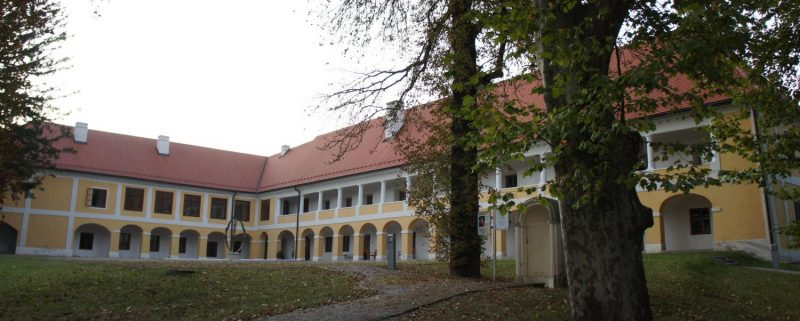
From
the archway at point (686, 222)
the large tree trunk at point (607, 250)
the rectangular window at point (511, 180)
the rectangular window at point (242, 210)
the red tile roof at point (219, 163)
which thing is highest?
the red tile roof at point (219, 163)

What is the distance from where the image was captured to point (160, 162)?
4812cm

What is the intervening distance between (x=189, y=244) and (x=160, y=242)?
85.3 inches

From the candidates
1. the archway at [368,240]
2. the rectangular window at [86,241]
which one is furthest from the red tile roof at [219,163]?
the rectangular window at [86,241]

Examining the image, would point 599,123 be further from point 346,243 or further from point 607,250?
point 346,243

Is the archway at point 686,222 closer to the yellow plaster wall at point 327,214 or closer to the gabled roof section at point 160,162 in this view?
the yellow plaster wall at point 327,214

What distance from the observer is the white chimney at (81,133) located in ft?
149

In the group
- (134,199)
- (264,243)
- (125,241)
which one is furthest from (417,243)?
(125,241)

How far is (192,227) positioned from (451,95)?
36643 mm

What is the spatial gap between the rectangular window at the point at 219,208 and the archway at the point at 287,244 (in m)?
4.51

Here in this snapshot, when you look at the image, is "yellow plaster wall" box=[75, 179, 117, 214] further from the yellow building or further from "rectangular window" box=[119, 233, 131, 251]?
"rectangular window" box=[119, 233, 131, 251]

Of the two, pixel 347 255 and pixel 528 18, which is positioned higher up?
pixel 528 18

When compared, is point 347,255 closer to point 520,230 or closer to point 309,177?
point 309,177

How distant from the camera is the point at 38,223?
1601 inches

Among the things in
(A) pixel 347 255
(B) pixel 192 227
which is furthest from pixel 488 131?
(B) pixel 192 227
